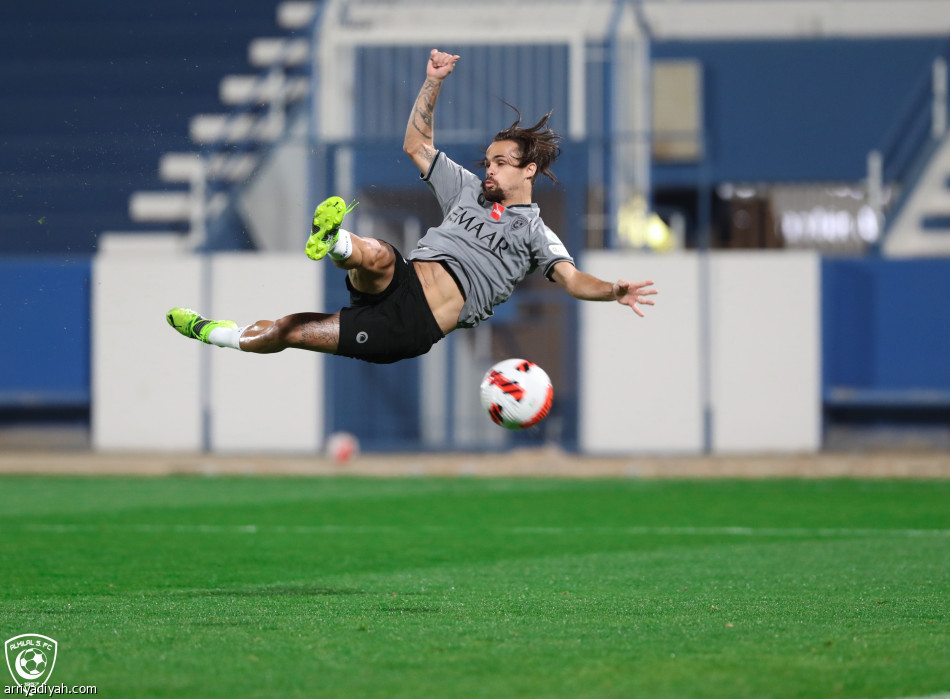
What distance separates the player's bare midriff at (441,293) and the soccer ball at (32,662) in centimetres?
301

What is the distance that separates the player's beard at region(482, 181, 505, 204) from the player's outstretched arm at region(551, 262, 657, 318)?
631mm

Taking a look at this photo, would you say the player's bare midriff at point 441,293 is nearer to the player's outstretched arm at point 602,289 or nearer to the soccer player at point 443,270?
the soccer player at point 443,270

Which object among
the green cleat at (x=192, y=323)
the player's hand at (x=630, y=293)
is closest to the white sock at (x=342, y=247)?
the green cleat at (x=192, y=323)

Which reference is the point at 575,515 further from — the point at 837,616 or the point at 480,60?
the point at 480,60

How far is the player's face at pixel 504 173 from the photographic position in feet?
27.2

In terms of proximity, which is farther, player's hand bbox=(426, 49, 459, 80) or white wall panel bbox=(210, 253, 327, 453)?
white wall panel bbox=(210, 253, 327, 453)

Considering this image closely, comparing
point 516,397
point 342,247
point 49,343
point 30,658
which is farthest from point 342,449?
point 30,658

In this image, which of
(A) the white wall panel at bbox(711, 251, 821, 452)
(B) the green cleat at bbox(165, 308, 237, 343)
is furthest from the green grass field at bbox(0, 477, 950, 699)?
(A) the white wall panel at bbox(711, 251, 821, 452)

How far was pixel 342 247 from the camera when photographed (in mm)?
7379

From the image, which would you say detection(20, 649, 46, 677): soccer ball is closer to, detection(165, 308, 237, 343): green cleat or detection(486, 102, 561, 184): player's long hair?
detection(165, 308, 237, 343): green cleat

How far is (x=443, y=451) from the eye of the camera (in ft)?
65.7

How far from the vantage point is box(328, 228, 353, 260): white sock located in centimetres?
735

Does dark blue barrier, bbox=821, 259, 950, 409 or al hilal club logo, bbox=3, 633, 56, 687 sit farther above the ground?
dark blue barrier, bbox=821, 259, 950, 409

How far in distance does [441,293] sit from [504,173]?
0.84m
